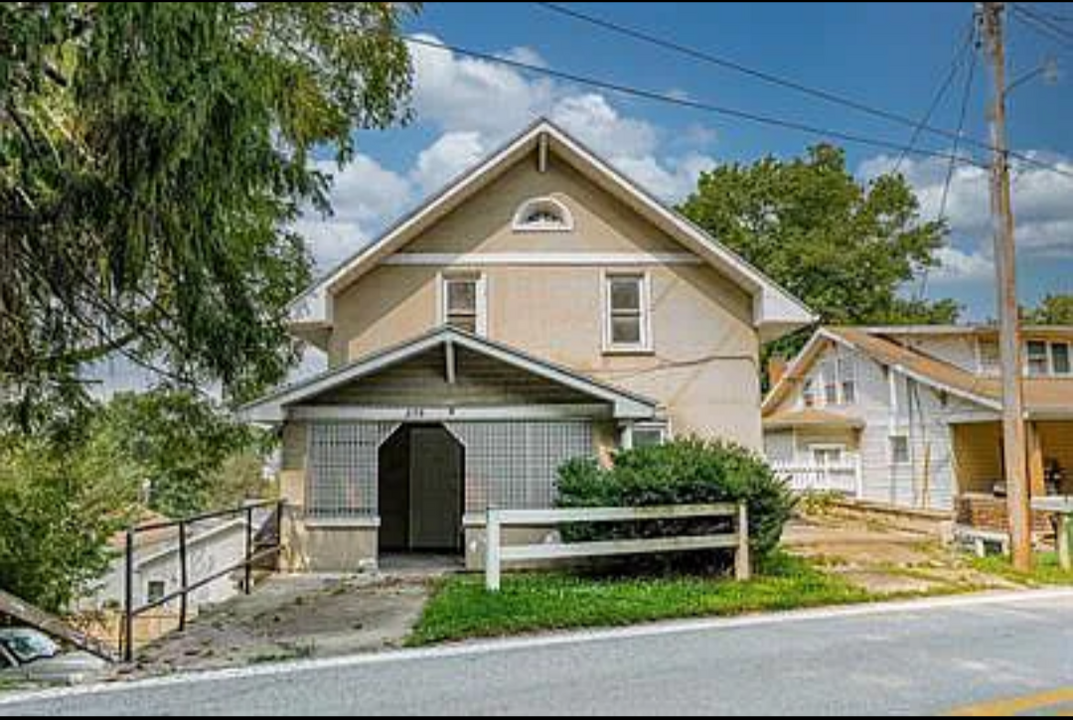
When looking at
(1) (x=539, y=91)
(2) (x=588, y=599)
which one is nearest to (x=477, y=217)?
(1) (x=539, y=91)

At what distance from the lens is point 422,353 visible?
13766mm

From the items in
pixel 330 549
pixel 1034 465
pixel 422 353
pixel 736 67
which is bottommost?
pixel 330 549

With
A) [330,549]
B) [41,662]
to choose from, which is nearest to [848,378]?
[330,549]

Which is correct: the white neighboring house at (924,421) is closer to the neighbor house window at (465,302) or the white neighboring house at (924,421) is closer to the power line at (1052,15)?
the power line at (1052,15)

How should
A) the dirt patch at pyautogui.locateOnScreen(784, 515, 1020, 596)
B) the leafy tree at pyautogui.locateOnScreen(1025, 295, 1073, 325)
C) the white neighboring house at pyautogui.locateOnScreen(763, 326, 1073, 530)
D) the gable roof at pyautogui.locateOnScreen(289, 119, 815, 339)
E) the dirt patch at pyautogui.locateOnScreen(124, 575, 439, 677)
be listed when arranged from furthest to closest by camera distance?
the leafy tree at pyautogui.locateOnScreen(1025, 295, 1073, 325) < the white neighboring house at pyautogui.locateOnScreen(763, 326, 1073, 530) < the gable roof at pyautogui.locateOnScreen(289, 119, 815, 339) < the dirt patch at pyautogui.locateOnScreen(784, 515, 1020, 596) < the dirt patch at pyautogui.locateOnScreen(124, 575, 439, 677)

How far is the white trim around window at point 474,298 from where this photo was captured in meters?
16.3

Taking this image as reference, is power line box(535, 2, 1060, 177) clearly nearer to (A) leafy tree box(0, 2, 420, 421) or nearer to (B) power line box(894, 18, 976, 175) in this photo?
(B) power line box(894, 18, 976, 175)

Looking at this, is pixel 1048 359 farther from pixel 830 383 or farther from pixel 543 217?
pixel 543 217

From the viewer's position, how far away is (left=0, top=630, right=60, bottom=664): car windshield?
1086 cm

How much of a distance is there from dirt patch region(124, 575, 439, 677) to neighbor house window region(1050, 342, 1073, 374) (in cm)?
2056

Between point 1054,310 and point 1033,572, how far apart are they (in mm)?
39078

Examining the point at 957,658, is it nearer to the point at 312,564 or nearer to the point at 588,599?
the point at 588,599

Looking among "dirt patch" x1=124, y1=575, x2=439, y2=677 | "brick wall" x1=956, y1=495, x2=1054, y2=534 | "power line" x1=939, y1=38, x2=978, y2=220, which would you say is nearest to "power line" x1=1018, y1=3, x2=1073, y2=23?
"power line" x1=939, y1=38, x2=978, y2=220

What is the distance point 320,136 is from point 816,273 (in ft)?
113
